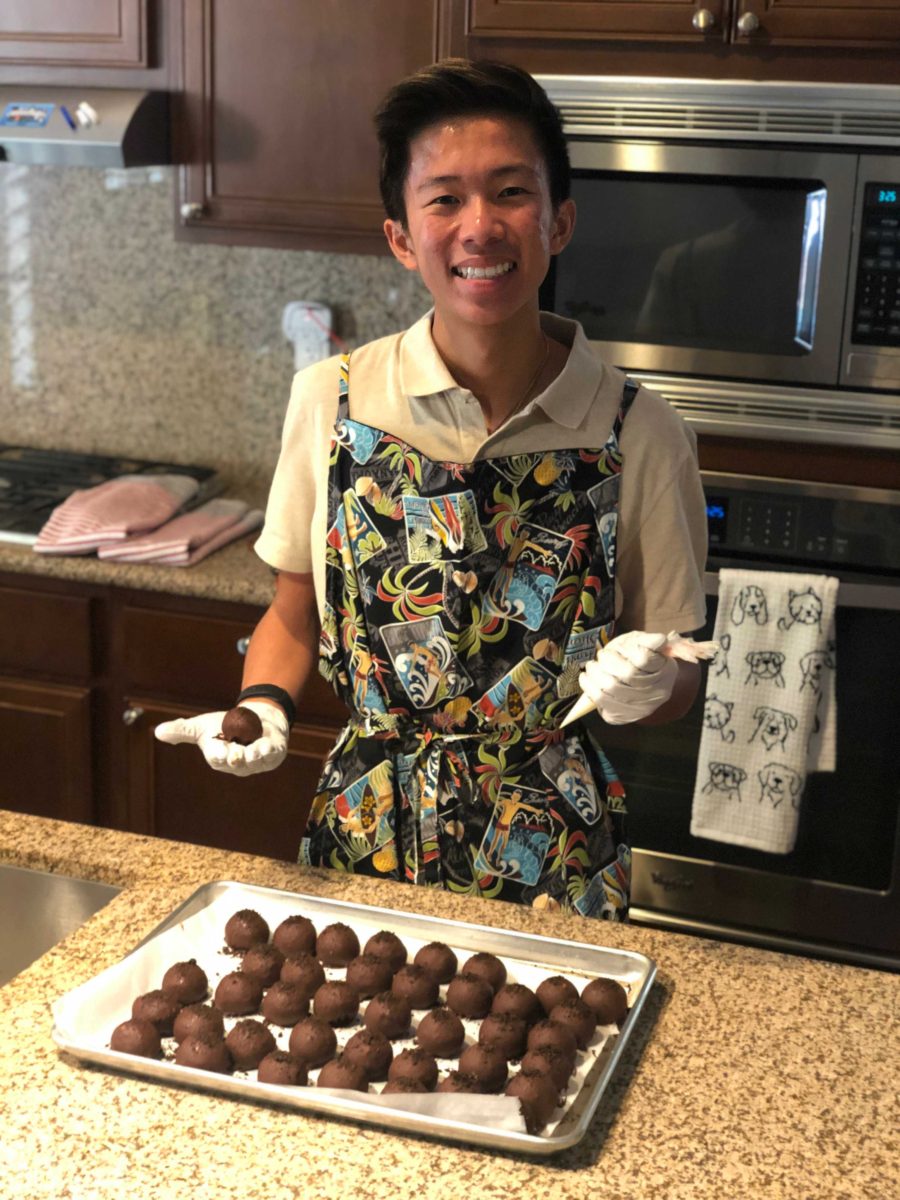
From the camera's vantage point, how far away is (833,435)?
2162 millimetres

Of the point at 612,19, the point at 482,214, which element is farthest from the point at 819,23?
the point at 482,214

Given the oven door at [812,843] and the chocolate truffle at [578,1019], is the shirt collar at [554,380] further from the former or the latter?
the oven door at [812,843]

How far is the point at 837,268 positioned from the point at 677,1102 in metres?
1.43

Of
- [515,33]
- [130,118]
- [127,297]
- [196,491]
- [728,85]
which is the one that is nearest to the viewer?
[728,85]

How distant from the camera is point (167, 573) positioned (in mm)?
2525

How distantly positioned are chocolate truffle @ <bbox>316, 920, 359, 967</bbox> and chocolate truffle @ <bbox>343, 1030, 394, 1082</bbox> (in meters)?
0.13

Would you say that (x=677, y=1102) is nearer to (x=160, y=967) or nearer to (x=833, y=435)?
(x=160, y=967)

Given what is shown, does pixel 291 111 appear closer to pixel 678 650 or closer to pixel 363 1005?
pixel 678 650

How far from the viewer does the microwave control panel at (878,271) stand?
6.79ft

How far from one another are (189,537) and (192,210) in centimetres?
59

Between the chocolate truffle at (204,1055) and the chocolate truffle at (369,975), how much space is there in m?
0.13

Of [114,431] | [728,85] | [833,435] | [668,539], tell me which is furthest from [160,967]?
[114,431]

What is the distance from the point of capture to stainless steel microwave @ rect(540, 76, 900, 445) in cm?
207

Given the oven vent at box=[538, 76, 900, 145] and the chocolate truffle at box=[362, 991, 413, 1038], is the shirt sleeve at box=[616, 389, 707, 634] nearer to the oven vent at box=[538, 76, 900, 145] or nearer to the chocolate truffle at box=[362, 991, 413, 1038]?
the chocolate truffle at box=[362, 991, 413, 1038]
